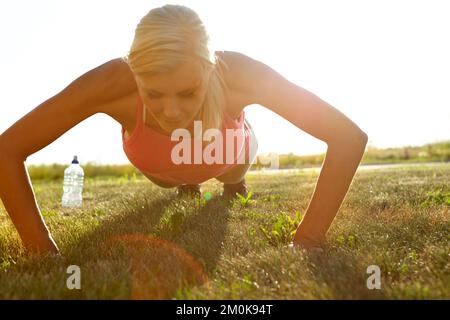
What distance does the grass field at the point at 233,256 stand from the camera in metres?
2.66

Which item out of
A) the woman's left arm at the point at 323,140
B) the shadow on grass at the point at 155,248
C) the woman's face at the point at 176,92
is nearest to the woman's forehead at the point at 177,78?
the woman's face at the point at 176,92

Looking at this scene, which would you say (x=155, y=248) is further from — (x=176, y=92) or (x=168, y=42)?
(x=168, y=42)

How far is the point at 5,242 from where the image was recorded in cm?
410

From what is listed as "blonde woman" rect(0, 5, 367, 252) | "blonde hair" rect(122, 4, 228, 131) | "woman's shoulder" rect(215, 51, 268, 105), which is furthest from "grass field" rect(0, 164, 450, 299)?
"blonde hair" rect(122, 4, 228, 131)

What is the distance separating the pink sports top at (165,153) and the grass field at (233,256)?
416 millimetres

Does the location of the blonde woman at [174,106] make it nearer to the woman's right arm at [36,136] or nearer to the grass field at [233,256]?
the woman's right arm at [36,136]

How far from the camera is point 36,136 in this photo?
3.73 m

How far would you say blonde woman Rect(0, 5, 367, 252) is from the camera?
3.21 meters

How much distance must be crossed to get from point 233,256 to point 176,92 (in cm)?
118

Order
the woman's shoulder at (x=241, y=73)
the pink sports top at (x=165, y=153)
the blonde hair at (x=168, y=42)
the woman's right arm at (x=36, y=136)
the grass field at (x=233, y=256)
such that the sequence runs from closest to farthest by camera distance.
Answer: the grass field at (x=233, y=256)
the blonde hair at (x=168, y=42)
the woman's right arm at (x=36, y=136)
the woman's shoulder at (x=241, y=73)
the pink sports top at (x=165, y=153)

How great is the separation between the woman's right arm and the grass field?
235 millimetres

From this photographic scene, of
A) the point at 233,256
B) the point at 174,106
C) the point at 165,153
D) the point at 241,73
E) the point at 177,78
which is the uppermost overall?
the point at 241,73

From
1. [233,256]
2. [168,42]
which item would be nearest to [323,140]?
[233,256]
